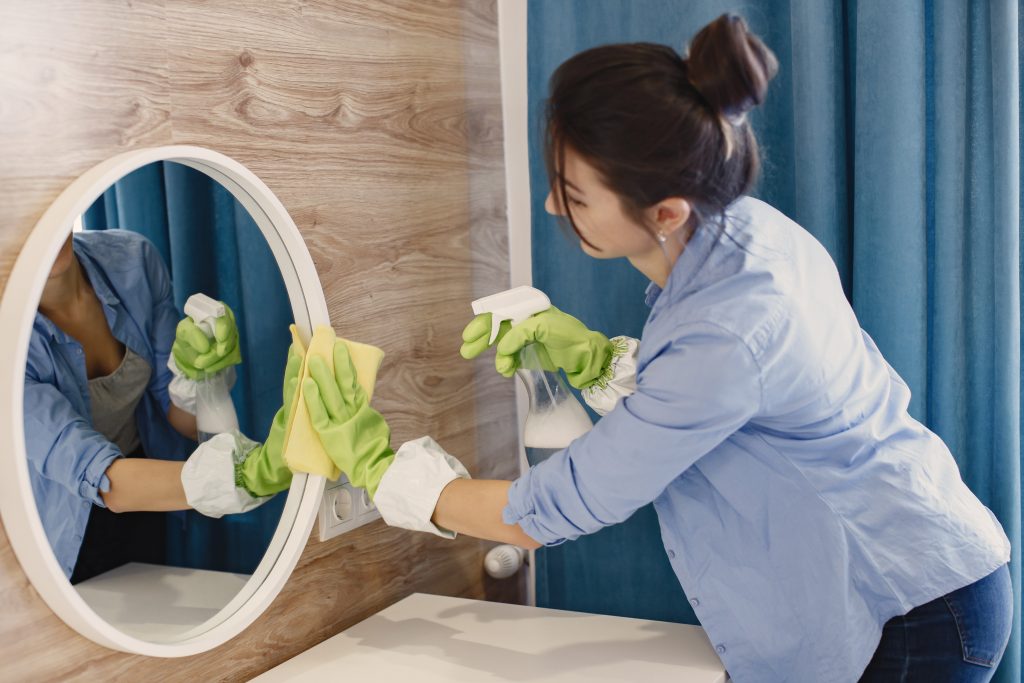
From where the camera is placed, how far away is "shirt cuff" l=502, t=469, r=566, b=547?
1.08 metres

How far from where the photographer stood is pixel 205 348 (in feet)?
3.70

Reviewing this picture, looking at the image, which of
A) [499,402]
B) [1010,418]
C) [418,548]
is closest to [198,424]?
[418,548]

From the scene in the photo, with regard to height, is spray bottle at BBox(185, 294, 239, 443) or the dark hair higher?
the dark hair

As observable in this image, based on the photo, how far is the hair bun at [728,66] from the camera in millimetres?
919

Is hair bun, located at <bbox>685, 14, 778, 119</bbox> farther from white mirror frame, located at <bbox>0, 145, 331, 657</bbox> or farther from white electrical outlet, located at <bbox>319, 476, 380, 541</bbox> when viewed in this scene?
white electrical outlet, located at <bbox>319, 476, 380, 541</bbox>

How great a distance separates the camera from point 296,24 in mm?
1265

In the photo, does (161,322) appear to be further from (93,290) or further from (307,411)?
(307,411)

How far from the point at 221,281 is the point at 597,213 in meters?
0.47

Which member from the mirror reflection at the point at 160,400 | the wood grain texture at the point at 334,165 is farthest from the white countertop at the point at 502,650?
the mirror reflection at the point at 160,400

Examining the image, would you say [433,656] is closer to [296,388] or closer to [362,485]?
[362,485]

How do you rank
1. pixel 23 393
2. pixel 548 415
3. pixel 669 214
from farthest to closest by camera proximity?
pixel 548 415 < pixel 669 214 < pixel 23 393

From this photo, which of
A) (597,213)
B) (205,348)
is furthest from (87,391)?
(597,213)

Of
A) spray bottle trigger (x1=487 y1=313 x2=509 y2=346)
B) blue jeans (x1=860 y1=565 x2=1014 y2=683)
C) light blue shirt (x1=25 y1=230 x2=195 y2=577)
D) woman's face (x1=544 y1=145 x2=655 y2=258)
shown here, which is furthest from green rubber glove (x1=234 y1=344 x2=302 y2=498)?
blue jeans (x1=860 y1=565 x2=1014 y2=683)

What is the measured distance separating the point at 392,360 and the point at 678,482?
0.52m
